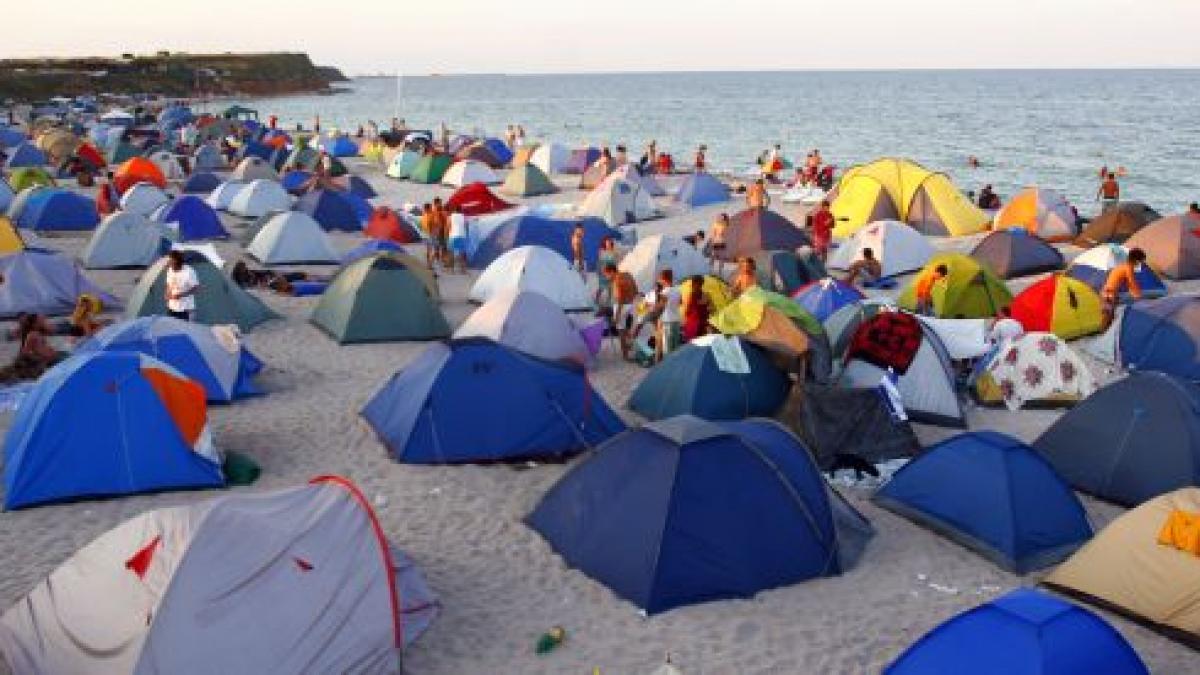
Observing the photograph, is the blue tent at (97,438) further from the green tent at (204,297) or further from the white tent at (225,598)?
the green tent at (204,297)

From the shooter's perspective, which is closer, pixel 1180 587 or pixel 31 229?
pixel 1180 587

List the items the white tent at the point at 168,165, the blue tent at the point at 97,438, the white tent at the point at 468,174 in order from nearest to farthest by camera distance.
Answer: the blue tent at the point at 97,438, the white tent at the point at 168,165, the white tent at the point at 468,174

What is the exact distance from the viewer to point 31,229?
24562 millimetres

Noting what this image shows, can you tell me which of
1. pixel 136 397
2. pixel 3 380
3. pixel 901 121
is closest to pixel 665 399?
pixel 136 397

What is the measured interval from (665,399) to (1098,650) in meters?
6.32

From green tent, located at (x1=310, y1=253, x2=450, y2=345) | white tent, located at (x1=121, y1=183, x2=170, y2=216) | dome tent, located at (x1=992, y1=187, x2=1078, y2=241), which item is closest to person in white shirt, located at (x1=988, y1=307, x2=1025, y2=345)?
green tent, located at (x1=310, y1=253, x2=450, y2=345)

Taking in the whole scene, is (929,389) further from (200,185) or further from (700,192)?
(200,185)

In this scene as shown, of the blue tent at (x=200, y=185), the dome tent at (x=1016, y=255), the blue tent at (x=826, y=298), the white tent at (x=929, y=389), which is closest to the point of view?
the white tent at (x=929, y=389)

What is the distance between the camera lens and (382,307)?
1545 cm

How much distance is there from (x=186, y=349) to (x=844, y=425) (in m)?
7.32

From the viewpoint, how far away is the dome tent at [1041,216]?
81.5ft

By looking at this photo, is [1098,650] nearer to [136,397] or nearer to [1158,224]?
[136,397]

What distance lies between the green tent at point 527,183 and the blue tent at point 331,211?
9.51 metres

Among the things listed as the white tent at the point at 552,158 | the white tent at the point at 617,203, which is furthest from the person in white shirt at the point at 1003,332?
the white tent at the point at 552,158
